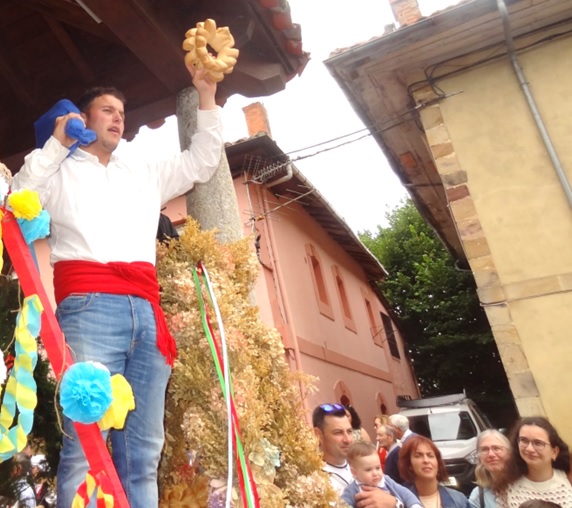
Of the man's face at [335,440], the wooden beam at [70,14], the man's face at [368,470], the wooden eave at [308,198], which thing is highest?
the wooden eave at [308,198]

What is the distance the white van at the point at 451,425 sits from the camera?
10.7 m

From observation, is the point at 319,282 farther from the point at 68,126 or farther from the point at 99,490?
the point at 99,490

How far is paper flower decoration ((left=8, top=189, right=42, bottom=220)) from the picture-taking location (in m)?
1.83

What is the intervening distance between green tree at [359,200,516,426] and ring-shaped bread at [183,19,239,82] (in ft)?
53.8

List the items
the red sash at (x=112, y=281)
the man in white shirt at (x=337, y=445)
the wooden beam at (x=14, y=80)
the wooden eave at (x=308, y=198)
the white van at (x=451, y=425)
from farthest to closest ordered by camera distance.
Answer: the white van at (x=451, y=425) → the wooden eave at (x=308, y=198) → the wooden beam at (x=14, y=80) → the man in white shirt at (x=337, y=445) → the red sash at (x=112, y=281)

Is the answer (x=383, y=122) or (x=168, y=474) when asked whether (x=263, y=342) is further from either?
(x=383, y=122)

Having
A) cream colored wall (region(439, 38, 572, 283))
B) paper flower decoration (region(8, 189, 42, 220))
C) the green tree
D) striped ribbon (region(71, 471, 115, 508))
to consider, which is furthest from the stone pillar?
the green tree

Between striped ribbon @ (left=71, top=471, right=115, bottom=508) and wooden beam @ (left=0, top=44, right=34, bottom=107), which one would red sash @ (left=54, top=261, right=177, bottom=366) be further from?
wooden beam @ (left=0, top=44, right=34, bottom=107)

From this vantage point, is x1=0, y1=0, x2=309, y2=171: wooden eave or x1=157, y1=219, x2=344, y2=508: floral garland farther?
x1=0, y1=0, x2=309, y2=171: wooden eave

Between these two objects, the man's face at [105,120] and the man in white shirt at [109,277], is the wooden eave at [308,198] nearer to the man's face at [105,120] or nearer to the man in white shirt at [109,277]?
the man's face at [105,120]

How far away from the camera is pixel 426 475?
14.7 ft

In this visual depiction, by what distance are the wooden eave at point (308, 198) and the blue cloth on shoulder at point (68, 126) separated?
16.1 ft

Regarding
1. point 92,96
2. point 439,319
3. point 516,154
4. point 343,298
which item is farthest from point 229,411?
point 439,319

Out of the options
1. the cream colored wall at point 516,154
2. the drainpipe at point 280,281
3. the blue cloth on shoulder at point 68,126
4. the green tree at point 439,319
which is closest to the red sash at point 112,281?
the blue cloth on shoulder at point 68,126
